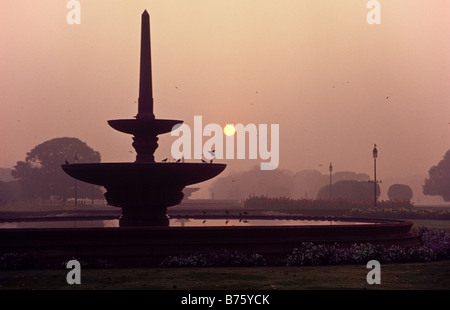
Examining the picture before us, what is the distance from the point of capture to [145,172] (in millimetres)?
21453

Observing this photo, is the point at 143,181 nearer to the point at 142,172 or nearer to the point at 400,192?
the point at 142,172

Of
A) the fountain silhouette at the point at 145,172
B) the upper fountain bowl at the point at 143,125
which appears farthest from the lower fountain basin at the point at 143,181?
the upper fountain bowl at the point at 143,125

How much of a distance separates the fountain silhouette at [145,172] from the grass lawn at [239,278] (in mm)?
4308

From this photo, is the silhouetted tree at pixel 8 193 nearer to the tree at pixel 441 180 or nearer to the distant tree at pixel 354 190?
the distant tree at pixel 354 190

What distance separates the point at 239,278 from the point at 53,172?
77.3 m

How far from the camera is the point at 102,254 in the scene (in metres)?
18.7

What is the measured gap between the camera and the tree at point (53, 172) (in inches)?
3474

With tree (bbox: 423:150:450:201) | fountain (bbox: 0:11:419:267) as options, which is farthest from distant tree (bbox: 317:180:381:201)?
fountain (bbox: 0:11:419:267)

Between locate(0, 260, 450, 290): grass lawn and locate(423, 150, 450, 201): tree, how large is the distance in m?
104

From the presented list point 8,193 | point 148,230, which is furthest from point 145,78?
point 8,193
